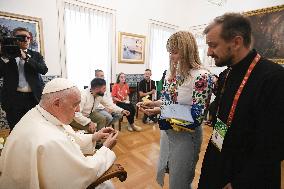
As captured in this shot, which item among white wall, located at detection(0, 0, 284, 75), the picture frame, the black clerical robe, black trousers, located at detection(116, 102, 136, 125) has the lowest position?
black trousers, located at detection(116, 102, 136, 125)

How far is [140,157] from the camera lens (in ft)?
12.0

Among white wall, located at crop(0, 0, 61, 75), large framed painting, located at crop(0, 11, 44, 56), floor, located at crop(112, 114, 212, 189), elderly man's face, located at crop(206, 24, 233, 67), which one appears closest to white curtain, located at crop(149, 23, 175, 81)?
floor, located at crop(112, 114, 212, 189)

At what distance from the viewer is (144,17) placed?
6805mm

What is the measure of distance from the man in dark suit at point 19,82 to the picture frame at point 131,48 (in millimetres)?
3846

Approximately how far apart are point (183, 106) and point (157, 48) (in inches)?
247

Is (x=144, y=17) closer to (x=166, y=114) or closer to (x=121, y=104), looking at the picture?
(x=121, y=104)

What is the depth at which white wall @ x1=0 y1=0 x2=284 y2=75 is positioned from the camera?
188 inches

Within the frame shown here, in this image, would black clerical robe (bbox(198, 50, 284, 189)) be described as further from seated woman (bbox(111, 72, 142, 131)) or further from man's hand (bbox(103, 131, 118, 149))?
seated woman (bbox(111, 72, 142, 131))

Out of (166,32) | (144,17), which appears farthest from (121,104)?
(166,32)

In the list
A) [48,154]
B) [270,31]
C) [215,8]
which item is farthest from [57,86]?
[215,8]

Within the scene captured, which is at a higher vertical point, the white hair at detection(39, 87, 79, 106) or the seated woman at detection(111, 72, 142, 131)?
the white hair at detection(39, 87, 79, 106)

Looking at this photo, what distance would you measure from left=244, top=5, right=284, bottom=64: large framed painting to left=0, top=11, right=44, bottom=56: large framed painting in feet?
18.0

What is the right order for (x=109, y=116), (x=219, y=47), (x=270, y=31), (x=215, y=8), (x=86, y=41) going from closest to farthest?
1. (x=219, y=47)
2. (x=109, y=116)
3. (x=270, y=31)
4. (x=86, y=41)
5. (x=215, y=8)

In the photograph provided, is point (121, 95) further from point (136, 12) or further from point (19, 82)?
point (19, 82)
